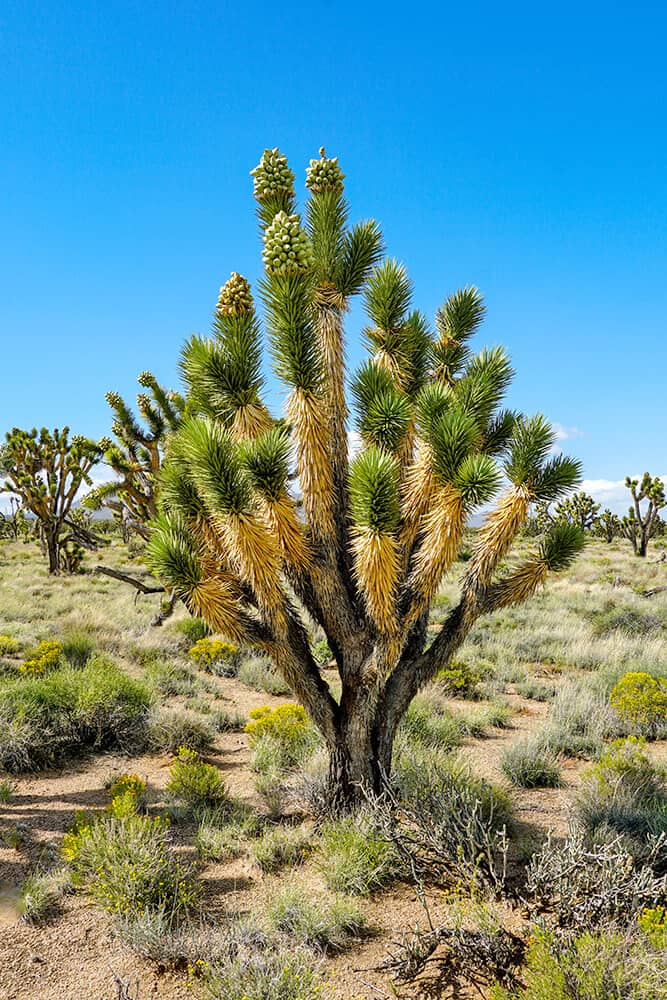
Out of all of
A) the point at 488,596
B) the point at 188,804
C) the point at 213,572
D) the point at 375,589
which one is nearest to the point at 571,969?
the point at 375,589

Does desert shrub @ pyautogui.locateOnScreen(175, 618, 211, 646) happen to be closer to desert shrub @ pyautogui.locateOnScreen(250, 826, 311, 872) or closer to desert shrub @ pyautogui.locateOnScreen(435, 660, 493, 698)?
desert shrub @ pyautogui.locateOnScreen(435, 660, 493, 698)

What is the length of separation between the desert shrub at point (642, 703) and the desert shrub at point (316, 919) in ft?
15.4

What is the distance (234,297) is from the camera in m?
4.94

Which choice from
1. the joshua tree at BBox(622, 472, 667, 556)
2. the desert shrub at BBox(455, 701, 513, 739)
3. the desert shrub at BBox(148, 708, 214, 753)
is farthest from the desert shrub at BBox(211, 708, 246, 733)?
the joshua tree at BBox(622, 472, 667, 556)

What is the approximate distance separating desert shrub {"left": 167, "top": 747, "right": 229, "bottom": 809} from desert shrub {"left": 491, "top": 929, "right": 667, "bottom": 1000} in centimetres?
364

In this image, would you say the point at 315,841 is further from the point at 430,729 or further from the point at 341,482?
the point at 341,482

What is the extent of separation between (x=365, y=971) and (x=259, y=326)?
4.35 metres

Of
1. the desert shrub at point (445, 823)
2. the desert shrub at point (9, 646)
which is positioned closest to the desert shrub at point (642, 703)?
the desert shrub at point (445, 823)

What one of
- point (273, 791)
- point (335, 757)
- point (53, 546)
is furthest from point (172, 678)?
point (53, 546)

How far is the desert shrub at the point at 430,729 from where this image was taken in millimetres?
7457

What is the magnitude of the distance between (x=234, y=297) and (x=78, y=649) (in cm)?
766

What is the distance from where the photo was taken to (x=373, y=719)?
5.40m

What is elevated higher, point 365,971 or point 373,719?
point 373,719

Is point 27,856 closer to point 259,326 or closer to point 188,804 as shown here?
point 188,804
